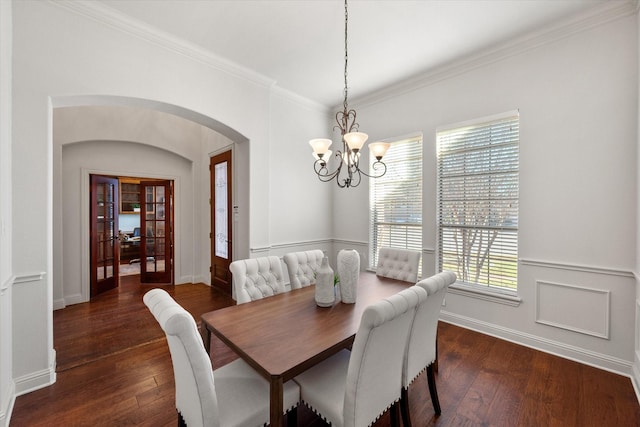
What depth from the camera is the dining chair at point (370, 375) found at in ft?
4.10

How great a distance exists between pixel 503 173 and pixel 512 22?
1.41 metres

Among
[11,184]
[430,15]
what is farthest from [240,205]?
[430,15]

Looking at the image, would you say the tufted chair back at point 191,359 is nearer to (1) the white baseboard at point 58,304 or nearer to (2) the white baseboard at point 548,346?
(2) the white baseboard at point 548,346

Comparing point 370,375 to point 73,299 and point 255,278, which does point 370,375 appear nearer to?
point 255,278

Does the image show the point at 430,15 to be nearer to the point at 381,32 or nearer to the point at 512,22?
the point at 381,32

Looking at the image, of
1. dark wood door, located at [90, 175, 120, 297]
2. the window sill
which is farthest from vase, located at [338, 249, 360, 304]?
dark wood door, located at [90, 175, 120, 297]

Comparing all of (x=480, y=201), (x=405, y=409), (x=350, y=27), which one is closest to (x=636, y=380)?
(x=480, y=201)

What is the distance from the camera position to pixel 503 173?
3.00 meters

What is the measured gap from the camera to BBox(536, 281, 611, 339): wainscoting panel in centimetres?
247

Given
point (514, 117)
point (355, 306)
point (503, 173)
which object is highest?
point (514, 117)

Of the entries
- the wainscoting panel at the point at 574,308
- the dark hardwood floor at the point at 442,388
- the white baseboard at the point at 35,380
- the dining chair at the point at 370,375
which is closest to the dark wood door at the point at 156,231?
the dark hardwood floor at the point at 442,388

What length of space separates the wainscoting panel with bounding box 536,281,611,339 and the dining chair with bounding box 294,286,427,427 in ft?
6.80

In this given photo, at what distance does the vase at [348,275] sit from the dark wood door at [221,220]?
2807mm

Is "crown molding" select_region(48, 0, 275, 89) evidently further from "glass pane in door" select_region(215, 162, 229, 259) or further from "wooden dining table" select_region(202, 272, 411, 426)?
"wooden dining table" select_region(202, 272, 411, 426)
